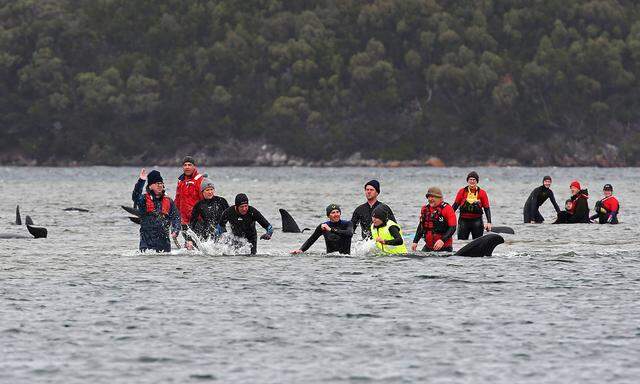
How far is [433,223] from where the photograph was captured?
83.8ft

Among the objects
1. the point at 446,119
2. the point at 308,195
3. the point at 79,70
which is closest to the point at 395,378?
the point at 308,195

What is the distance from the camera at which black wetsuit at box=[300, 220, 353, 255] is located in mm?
25312

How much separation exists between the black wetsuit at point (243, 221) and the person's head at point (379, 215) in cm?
207

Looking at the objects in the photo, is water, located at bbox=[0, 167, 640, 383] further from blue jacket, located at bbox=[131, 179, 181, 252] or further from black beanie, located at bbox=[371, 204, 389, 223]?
black beanie, located at bbox=[371, 204, 389, 223]

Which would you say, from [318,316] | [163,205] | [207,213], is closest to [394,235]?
[207,213]

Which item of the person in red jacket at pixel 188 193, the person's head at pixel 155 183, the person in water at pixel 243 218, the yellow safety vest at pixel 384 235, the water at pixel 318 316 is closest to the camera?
the water at pixel 318 316

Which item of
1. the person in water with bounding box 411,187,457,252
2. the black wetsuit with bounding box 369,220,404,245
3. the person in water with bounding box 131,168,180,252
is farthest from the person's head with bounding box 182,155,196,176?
the person in water with bounding box 411,187,457,252

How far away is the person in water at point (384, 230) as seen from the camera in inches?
976

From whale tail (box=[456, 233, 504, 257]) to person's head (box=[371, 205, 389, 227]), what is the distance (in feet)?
12.3

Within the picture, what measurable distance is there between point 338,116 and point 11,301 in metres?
166

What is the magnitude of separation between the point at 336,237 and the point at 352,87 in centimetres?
16063

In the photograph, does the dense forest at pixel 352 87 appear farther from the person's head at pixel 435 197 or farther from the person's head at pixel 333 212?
the person's head at pixel 333 212

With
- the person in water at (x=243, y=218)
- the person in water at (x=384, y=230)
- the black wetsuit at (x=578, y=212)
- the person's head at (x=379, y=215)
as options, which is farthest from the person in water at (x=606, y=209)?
the person in water at (x=243, y=218)

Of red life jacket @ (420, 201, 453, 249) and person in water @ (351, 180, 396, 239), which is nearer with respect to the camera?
person in water @ (351, 180, 396, 239)
